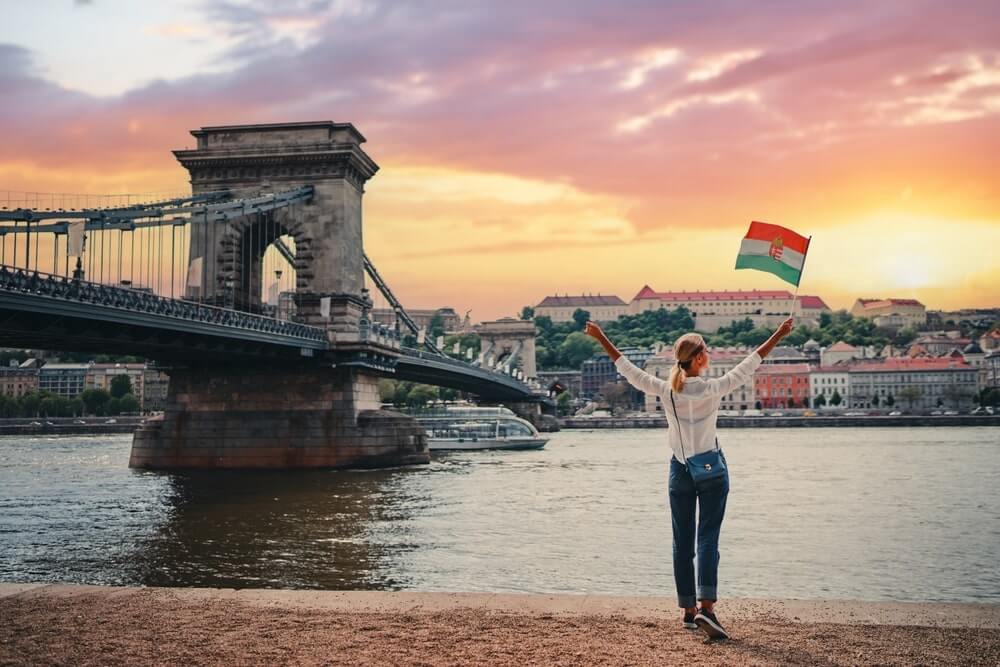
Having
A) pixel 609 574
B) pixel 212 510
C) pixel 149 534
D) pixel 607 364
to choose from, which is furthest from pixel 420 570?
pixel 607 364

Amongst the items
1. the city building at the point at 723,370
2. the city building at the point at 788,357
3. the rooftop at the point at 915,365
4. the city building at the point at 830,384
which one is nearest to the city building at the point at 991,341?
the city building at the point at 788,357

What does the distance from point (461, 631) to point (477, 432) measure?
5727 centimetres

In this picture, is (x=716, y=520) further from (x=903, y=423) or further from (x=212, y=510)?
(x=903, y=423)

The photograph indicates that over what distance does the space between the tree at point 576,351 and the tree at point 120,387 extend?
94.6 metres

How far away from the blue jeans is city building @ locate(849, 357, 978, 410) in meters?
139

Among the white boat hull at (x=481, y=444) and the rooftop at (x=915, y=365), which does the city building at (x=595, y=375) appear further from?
the white boat hull at (x=481, y=444)

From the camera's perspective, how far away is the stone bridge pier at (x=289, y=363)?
124ft

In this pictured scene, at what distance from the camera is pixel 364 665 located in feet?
18.7

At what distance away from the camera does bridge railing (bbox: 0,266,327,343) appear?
23.2m

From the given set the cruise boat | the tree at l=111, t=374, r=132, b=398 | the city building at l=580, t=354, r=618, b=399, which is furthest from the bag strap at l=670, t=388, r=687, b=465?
the city building at l=580, t=354, r=618, b=399

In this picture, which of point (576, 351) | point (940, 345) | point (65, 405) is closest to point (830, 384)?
point (940, 345)

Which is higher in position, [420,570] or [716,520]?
[716,520]

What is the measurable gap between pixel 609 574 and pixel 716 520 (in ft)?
26.2

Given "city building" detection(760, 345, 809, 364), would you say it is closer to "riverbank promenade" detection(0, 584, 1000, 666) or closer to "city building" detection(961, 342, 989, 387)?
"city building" detection(961, 342, 989, 387)
